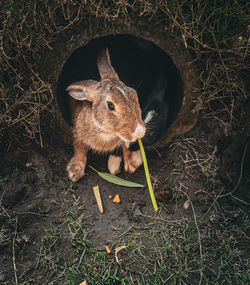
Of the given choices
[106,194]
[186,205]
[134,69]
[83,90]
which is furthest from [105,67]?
[186,205]

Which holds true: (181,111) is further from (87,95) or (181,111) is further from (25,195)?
(25,195)

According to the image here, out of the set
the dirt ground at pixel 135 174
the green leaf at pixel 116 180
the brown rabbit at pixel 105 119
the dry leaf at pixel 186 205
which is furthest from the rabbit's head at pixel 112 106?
the dry leaf at pixel 186 205

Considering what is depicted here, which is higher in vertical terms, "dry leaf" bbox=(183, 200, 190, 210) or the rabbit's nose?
the rabbit's nose

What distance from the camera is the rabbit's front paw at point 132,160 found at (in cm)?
355

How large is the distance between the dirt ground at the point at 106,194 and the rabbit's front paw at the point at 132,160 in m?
0.08

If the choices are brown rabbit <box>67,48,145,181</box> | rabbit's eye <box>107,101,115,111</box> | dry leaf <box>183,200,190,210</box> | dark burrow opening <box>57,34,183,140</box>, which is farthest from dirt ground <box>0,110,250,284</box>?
rabbit's eye <box>107,101,115,111</box>

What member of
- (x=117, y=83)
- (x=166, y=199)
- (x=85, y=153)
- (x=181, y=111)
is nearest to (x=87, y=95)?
(x=117, y=83)

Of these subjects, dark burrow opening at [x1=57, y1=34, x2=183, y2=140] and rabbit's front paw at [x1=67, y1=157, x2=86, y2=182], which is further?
dark burrow opening at [x1=57, y1=34, x2=183, y2=140]

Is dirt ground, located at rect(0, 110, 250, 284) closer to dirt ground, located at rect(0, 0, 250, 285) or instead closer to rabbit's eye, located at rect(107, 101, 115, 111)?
dirt ground, located at rect(0, 0, 250, 285)

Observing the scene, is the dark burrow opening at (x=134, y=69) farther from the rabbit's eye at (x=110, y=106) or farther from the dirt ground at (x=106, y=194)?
the rabbit's eye at (x=110, y=106)

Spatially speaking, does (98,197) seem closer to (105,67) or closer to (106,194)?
(106,194)

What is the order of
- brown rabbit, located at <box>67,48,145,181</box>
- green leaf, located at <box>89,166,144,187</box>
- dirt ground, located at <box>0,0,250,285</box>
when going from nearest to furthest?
dirt ground, located at <box>0,0,250,285</box>, brown rabbit, located at <box>67,48,145,181</box>, green leaf, located at <box>89,166,144,187</box>

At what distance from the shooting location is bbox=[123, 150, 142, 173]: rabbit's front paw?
3.55 metres

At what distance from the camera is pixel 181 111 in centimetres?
348
